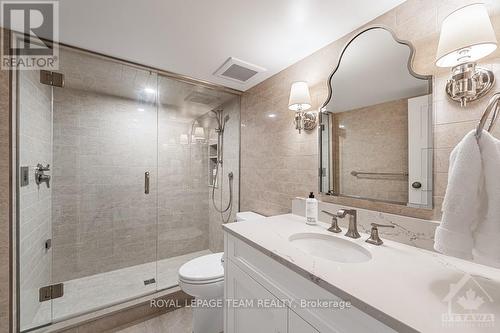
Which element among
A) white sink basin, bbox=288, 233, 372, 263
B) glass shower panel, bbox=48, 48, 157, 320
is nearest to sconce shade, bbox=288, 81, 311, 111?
white sink basin, bbox=288, 233, 372, 263

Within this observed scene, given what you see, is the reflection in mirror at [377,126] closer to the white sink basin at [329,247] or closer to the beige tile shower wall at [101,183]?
the white sink basin at [329,247]

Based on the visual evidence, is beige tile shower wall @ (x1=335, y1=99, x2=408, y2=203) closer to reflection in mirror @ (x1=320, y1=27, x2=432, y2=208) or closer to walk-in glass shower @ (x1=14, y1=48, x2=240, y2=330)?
reflection in mirror @ (x1=320, y1=27, x2=432, y2=208)

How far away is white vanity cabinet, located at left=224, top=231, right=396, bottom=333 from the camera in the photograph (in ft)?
2.06

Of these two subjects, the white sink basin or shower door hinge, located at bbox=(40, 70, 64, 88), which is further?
shower door hinge, located at bbox=(40, 70, 64, 88)

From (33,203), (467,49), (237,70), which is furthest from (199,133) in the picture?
(467,49)

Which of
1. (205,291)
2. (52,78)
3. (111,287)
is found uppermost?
(52,78)

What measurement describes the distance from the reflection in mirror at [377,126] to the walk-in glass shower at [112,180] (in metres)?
1.27

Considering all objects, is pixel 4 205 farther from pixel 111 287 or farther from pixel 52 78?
pixel 111 287

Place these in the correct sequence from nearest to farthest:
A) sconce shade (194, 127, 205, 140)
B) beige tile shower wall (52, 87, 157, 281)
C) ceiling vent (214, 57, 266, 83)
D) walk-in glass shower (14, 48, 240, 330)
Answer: walk-in glass shower (14, 48, 240, 330) < ceiling vent (214, 57, 266, 83) < beige tile shower wall (52, 87, 157, 281) < sconce shade (194, 127, 205, 140)

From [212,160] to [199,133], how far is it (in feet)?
1.21

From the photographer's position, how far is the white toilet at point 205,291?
1435 millimetres

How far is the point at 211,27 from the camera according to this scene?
1.28 meters

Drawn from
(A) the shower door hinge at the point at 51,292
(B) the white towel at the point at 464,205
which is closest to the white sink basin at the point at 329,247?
(B) the white towel at the point at 464,205

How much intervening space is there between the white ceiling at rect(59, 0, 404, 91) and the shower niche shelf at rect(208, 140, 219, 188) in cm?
109
